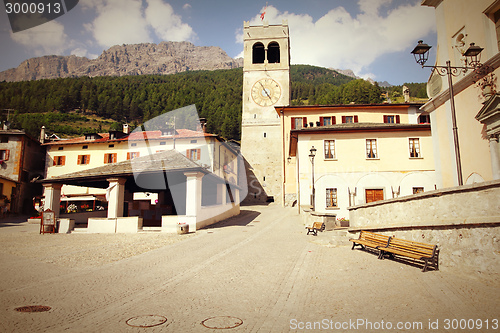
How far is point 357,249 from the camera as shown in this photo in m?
11.8

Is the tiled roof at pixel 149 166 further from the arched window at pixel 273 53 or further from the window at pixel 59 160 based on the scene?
the arched window at pixel 273 53

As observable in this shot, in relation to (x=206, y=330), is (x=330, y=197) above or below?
above

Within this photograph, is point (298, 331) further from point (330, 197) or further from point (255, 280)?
point (330, 197)

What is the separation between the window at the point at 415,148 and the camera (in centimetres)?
2523

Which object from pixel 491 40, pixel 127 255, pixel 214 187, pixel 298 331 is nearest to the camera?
pixel 298 331

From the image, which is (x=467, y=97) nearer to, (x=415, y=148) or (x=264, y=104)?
(x=415, y=148)

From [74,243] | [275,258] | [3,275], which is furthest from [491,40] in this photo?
[74,243]

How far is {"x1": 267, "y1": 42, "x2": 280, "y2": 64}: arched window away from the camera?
189ft

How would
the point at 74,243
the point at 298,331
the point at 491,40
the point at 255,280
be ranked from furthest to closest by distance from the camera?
the point at 74,243 < the point at 491,40 < the point at 255,280 < the point at 298,331

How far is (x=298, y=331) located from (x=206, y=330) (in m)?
1.39

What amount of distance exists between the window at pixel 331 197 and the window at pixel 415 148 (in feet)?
Result: 22.2

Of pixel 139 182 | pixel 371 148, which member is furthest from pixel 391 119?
pixel 139 182

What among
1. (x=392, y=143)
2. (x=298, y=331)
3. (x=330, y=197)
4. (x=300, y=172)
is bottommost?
(x=298, y=331)

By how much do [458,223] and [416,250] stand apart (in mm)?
1455
